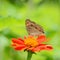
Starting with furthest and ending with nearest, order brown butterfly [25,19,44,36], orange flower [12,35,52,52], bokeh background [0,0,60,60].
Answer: bokeh background [0,0,60,60] → brown butterfly [25,19,44,36] → orange flower [12,35,52,52]

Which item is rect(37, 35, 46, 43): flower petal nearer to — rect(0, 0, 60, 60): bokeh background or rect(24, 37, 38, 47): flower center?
rect(24, 37, 38, 47): flower center

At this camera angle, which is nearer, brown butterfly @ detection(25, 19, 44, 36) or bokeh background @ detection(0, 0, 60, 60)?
brown butterfly @ detection(25, 19, 44, 36)

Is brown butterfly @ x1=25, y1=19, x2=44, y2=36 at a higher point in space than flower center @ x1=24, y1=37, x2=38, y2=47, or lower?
higher

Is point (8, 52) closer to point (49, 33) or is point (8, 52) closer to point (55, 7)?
point (49, 33)

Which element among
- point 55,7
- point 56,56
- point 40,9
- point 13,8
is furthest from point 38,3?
point 56,56

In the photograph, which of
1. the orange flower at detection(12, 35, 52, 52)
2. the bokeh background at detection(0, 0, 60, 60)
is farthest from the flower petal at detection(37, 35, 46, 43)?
the bokeh background at detection(0, 0, 60, 60)

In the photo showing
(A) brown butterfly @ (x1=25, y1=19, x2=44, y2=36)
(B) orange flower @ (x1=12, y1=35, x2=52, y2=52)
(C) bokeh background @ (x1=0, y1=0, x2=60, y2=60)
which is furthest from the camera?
(C) bokeh background @ (x1=0, y1=0, x2=60, y2=60)

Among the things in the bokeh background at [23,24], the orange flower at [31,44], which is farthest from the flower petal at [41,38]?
the bokeh background at [23,24]
